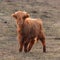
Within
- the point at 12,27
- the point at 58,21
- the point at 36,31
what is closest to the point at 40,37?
the point at 36,31

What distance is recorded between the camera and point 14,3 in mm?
26781

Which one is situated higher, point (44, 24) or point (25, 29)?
point (25, 29)

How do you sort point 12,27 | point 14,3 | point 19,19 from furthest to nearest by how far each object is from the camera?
1. point 14,3
2. point 12,27
3. point 19,19

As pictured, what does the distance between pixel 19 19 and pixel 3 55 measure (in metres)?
1.17

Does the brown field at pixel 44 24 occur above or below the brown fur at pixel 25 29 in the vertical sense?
below

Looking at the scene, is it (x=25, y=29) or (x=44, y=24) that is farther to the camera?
(x=44, y=24)

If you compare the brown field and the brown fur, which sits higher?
the brown fur

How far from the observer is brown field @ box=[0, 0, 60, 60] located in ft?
42.7

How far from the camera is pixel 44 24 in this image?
808 inches

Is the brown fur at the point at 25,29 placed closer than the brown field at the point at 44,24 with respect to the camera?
No

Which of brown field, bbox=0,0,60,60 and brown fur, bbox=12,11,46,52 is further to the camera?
brown fur, bbox=12,11,46,52

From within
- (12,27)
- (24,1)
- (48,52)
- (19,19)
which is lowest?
(24,1)

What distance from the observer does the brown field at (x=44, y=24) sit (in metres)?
13.0

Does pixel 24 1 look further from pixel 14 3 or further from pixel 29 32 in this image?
pixel 29 32
